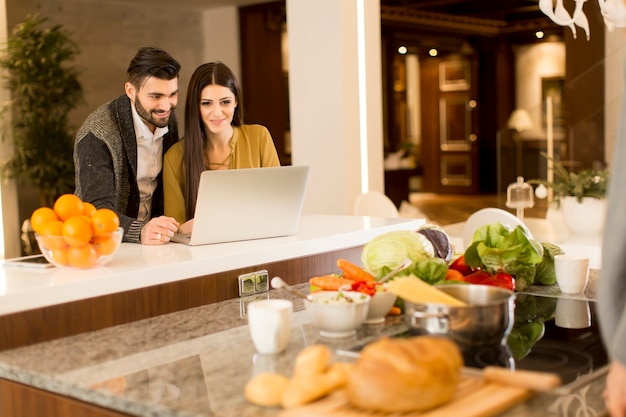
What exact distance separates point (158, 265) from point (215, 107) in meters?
1.04

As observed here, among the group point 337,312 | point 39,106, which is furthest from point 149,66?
point 39,106

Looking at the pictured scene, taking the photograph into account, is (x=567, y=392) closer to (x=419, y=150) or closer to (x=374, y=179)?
(x=374, y=179)

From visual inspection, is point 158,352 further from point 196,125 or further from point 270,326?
point 196,125

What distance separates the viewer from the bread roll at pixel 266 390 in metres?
1.49

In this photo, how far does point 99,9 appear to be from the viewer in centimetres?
983

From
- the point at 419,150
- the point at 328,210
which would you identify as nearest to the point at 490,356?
the point at 328,210

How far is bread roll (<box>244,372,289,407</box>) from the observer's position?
1.49m

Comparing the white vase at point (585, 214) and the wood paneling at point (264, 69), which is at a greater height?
the wood paneling at point (264, 69)

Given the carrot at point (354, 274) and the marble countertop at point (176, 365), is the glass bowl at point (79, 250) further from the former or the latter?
the carrot at point (354, 274)

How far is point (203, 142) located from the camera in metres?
3.19

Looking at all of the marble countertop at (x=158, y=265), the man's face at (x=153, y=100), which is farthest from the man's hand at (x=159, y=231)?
the man's face at (x=153, y=100)

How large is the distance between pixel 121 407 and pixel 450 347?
0.61 meters

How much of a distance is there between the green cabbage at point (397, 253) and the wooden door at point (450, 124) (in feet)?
43.3

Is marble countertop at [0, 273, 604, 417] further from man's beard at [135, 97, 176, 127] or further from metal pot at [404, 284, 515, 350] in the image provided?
man's beard at [135, 97, 176, 127]
